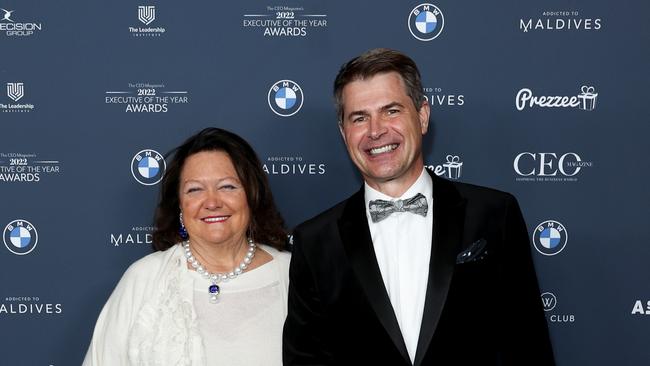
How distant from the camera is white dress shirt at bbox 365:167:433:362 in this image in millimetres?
2211

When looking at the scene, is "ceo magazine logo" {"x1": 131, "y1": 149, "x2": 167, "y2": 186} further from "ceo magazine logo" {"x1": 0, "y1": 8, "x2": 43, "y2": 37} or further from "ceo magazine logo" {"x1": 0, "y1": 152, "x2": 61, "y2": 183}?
"ceo magazine logo" {"x1": 0, "y1": 8, "x2": 43, "y2": 37}

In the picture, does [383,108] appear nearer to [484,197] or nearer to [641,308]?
[484,197]

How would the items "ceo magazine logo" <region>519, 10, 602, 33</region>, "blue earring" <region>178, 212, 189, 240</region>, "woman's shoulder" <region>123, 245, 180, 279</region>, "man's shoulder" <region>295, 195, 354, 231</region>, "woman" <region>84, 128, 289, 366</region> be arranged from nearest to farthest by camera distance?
"man's shoulder" <region>295, 195, 354, 231</region>, "woman" <region>84, 128, 289, 366</region>, "woman's shoulder" <region>123, 245, 180, 279</region>, "blue earring" <region>178, 212, 189, 240</region>, "ceo magazine logo" <region>519, 10, 602, 33</region>

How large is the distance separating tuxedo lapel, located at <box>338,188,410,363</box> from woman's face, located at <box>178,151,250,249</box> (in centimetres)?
44

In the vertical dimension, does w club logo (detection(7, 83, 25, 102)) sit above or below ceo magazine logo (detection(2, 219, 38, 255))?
above

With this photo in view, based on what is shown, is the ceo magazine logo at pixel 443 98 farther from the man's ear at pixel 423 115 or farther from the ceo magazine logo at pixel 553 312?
the ceo magazine logo at pixel 553 312

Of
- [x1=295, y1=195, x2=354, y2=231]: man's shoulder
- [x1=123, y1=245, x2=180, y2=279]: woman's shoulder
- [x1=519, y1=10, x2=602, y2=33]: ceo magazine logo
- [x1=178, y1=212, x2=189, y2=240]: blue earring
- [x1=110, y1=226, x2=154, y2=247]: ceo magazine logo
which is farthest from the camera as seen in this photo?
[x1=110, y1=226, x2=154, y2=247]: ceo magazine logo

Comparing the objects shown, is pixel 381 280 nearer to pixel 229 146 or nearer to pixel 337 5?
pixel 229 146

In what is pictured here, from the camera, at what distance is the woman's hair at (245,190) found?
2635mm

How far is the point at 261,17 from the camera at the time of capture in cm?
309

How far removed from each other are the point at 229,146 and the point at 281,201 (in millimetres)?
602

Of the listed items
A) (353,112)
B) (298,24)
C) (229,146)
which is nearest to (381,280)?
(353,112)

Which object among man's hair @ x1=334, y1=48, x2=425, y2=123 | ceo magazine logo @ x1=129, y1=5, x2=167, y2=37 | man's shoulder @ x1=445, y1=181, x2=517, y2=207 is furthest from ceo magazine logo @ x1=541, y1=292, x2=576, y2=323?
ceo magazine logo @ x1=129, y1=5, x2=167, y2=37

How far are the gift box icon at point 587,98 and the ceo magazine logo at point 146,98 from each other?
1.67m
